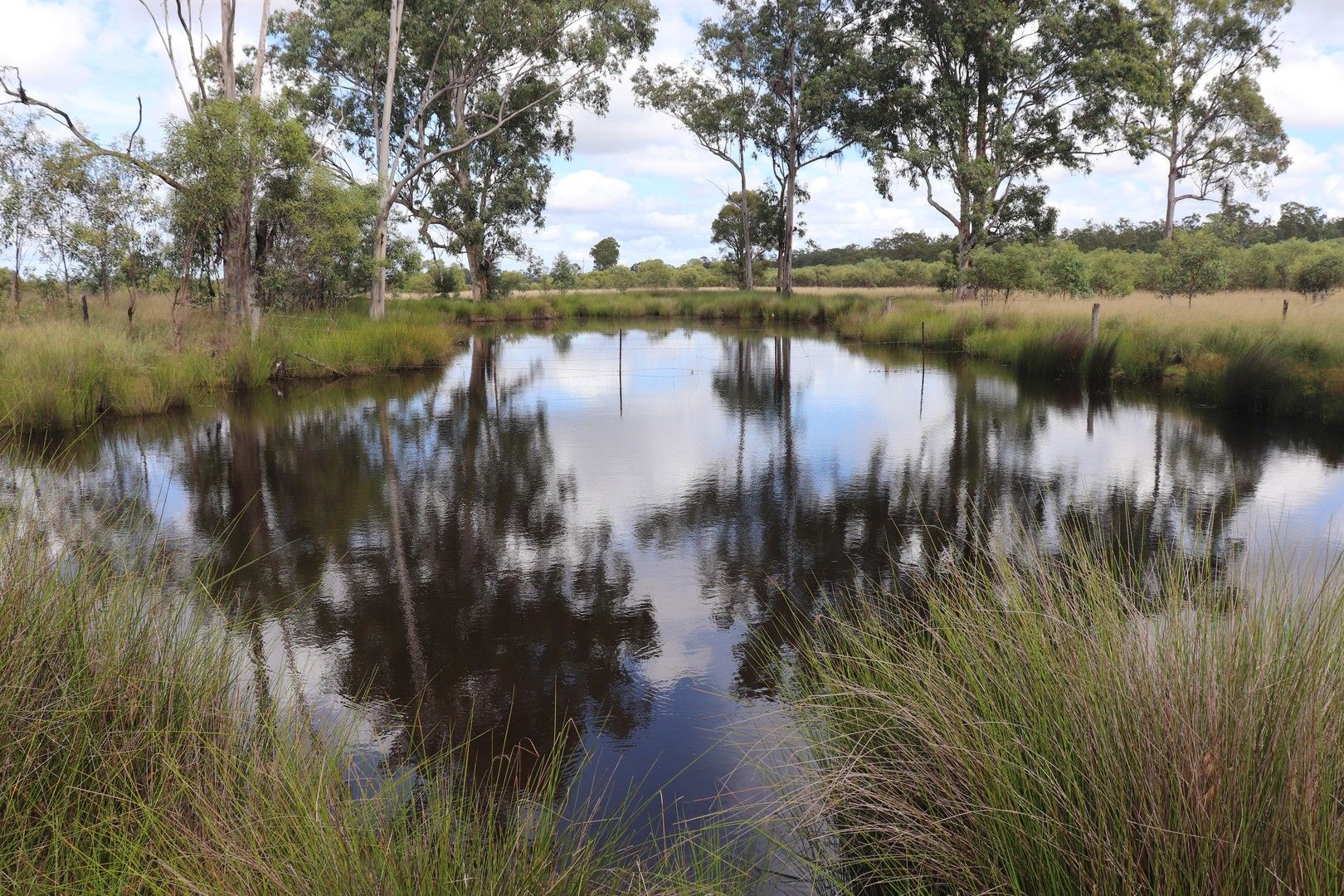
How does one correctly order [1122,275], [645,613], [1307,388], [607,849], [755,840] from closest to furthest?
[607,849]
[755,840]
[645,613]
[1307,388]
[1122,275]

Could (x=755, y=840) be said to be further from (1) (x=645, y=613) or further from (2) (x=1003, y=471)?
(2) (x=1003, y=471)

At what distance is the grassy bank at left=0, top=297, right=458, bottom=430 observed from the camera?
38.7 feet

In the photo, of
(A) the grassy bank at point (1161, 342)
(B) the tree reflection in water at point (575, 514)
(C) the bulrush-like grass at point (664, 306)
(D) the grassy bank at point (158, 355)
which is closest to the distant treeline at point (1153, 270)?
(A) the grassy bank at point (1161, 342)

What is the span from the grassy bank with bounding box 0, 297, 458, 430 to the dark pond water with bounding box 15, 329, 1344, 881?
676 millimetres

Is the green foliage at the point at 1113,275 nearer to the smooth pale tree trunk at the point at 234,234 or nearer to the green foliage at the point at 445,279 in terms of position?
the green foliage at the point at 445,279

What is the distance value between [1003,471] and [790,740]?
22.3ft

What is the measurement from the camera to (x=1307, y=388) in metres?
13.1

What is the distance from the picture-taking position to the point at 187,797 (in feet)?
9.33

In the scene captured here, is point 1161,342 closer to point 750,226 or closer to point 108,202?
point 108,202

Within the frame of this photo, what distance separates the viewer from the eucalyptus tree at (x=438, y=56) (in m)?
27.1

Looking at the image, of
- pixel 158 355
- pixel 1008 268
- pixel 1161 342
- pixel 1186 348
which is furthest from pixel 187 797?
pixel 1008 268

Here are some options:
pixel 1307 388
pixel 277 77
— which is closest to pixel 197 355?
pixel 1307 388

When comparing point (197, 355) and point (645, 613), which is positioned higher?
point (197, 355)

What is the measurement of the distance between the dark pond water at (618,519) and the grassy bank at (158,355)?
68cm
